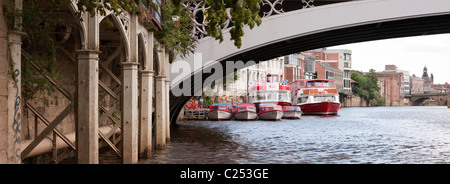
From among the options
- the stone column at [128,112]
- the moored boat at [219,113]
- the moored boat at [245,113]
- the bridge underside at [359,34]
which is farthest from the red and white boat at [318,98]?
the stone column at [128,112]

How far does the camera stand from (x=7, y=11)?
5.43 meters

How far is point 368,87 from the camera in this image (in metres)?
132

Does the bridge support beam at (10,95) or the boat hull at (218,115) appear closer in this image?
the bridge support beam at (10,95)

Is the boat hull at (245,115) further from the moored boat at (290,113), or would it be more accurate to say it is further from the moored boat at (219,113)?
the moored boat at (290,113)

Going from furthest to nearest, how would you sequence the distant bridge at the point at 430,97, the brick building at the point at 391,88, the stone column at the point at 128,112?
the brick building at the point at 391,88 → the distant bridge at the point at 430,97 → the stone column at the point at 128,112

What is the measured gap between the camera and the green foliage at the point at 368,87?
129500 millimetres

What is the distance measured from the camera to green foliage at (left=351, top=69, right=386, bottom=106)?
129500 millimetres

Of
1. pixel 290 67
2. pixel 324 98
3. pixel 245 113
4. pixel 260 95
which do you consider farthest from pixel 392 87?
pixel 245 113

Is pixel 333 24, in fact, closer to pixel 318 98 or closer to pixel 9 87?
pixel 9 87

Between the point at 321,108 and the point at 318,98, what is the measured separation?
219 centimetres

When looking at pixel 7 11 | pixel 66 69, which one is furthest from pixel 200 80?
pixel 7 11

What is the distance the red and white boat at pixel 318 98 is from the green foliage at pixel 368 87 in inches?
2674

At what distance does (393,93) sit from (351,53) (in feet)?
129

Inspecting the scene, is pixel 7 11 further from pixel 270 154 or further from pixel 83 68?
pixel 270 154
